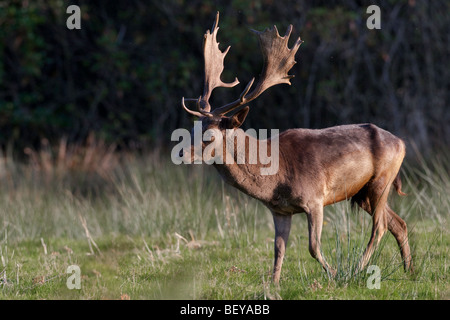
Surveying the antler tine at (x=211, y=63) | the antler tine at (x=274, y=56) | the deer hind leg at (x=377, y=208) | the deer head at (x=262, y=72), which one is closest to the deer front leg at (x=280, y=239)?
the deer hind leg at (x=377, y=208)

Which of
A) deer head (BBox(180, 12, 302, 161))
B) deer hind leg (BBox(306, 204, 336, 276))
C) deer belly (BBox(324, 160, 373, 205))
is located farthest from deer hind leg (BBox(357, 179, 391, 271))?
deer head (BBox(180, 12, 302, 161))

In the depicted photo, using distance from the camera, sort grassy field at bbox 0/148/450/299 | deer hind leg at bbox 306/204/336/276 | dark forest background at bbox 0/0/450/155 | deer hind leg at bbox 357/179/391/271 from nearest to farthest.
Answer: grassy field at bbox 0/148/450/299, deer hind leg at bbox 306/204/336/276, deer hind leg at bbox 357/179/391/271, dark forest background at bbox 0/0/450/155

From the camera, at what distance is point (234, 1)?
14812 millimetres

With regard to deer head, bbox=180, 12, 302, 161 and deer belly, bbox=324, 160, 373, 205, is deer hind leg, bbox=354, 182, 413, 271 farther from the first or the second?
deer head, bbox=180, 12, 302, 161

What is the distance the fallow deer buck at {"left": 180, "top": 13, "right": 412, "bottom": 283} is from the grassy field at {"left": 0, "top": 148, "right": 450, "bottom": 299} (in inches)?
8.5

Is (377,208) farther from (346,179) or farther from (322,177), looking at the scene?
(322,177)

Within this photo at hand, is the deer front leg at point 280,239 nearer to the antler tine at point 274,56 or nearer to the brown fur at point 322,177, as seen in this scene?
the brown fur at point 322,177

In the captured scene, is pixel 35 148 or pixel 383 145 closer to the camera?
pixel 383 145

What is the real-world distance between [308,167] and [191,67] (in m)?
10.1

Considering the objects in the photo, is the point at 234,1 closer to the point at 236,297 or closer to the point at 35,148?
the point at 35,148

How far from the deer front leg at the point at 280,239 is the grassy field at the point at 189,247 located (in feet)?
0.54

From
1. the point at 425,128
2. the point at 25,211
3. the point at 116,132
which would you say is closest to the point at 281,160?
the point at 25,211

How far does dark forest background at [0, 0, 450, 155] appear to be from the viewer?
1462 cm

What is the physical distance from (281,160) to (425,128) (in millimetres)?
9141
